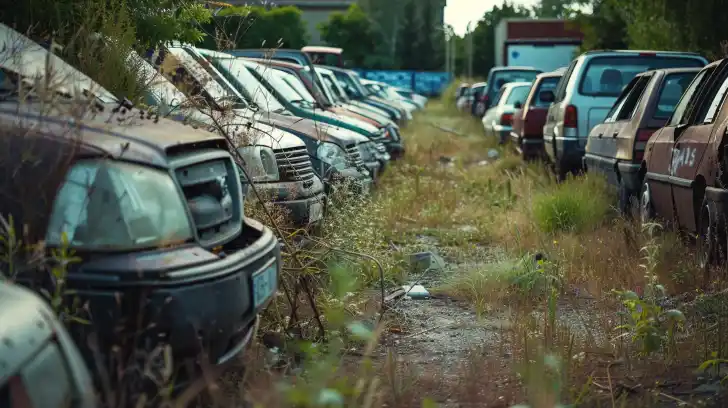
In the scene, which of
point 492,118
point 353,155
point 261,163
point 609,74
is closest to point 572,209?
point 353,155

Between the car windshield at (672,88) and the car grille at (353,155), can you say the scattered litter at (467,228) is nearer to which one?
the car grille at (353,155)

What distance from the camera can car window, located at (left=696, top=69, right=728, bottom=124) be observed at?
745cm

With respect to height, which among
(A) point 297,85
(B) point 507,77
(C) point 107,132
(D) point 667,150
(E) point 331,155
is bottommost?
(B) point 507,77

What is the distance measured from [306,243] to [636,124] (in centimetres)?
431

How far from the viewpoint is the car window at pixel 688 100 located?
8334 millimetres

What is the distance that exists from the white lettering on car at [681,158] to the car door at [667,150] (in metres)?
0.05

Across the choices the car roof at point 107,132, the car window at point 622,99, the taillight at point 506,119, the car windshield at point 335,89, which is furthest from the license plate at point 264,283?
the taillight at point 506,119

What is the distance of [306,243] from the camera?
265 inches

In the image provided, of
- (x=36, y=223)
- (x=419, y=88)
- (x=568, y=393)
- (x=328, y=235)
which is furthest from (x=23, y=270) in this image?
(x=419, y=88)

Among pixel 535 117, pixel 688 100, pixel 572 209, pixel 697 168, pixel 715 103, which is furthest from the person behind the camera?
pixel 535 117

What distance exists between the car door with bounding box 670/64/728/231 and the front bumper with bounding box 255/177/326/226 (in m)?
2.55

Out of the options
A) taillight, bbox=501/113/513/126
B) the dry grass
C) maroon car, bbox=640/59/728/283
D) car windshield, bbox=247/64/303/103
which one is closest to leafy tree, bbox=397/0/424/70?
taillight, bbox=501/113/513/126

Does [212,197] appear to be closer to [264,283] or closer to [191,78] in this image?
[264,283]

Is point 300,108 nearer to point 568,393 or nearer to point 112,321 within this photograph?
point 568,393
